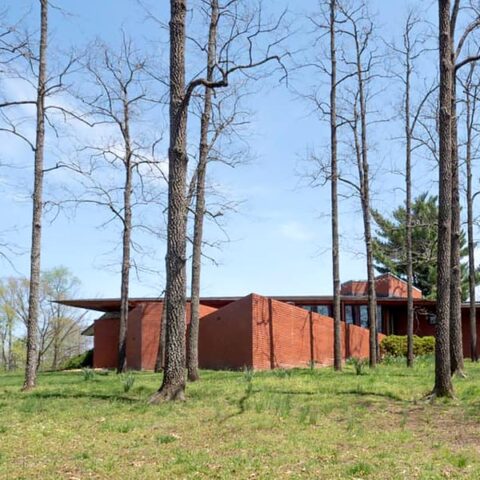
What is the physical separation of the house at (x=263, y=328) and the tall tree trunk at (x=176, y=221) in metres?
10.4

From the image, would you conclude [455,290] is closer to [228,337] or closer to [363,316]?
[228,337]

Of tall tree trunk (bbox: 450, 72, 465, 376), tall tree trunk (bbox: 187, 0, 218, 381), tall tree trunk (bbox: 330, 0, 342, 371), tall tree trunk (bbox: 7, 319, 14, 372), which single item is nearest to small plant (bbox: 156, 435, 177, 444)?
tall tree trunk (bbox: 187, 0, 218, 381)

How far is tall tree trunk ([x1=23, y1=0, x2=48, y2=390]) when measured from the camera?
14109 millimetres

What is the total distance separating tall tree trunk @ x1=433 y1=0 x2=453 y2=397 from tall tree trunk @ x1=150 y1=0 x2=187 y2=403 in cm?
448

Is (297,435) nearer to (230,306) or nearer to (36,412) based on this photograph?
(36,412)

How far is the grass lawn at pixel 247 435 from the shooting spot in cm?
613

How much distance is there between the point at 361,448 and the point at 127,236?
712 inches

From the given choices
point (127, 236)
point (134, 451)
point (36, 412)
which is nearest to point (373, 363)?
point (127, 236)

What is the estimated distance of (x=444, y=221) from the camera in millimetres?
11094

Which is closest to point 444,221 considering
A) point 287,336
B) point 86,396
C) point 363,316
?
point 86,396

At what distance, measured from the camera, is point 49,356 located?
58.9m

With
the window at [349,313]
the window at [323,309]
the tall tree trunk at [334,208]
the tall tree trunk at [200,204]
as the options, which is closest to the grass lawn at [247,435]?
the tall tree trunk at [200,204]

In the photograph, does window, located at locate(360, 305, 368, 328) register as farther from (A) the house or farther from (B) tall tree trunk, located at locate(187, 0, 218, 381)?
(B) tall tree trunk, located at locate(187, 0, 218, 381)

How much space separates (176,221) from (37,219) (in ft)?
16.5
